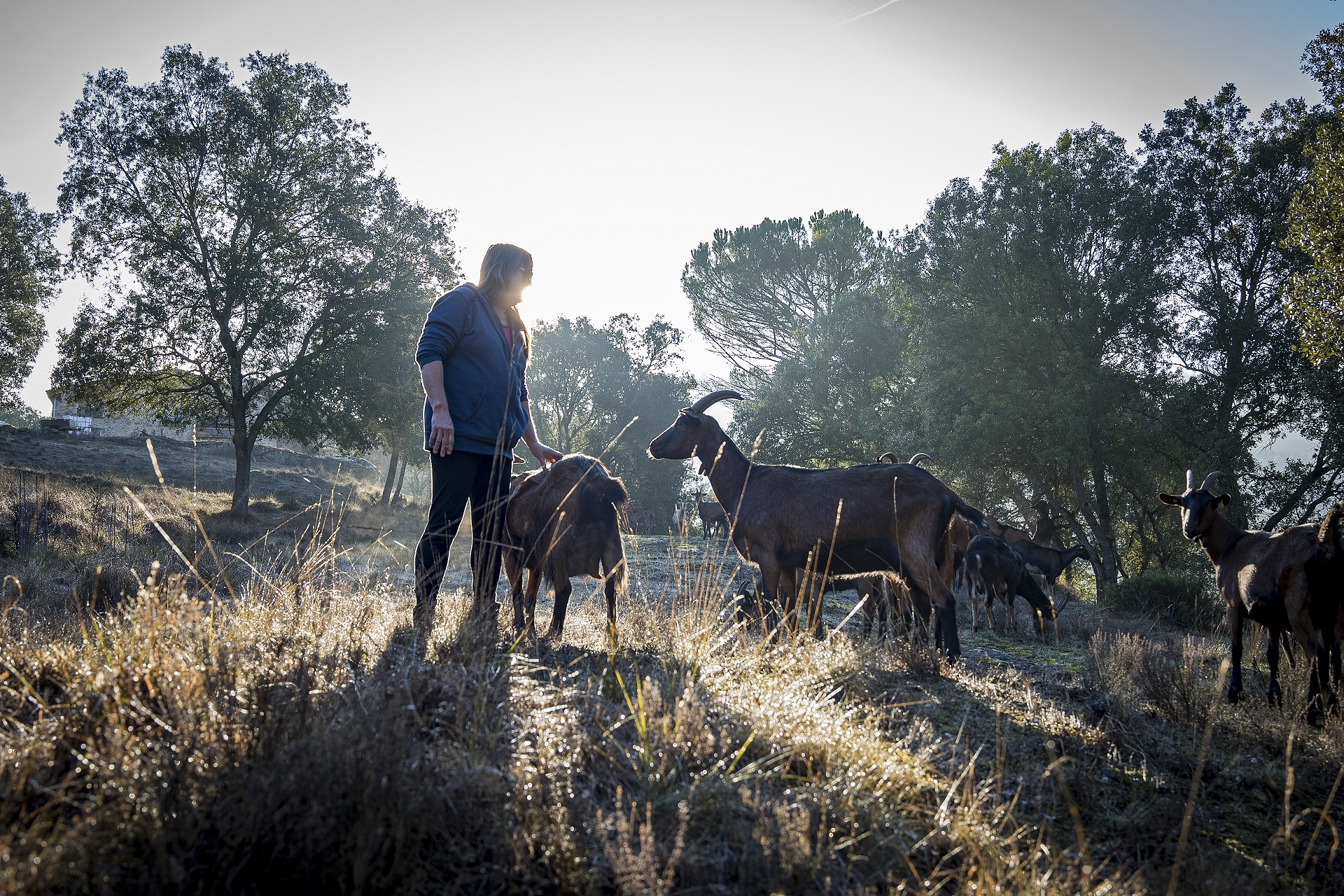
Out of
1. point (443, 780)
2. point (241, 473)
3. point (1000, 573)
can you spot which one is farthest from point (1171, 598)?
point (241, 473)

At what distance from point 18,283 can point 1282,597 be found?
3788cm

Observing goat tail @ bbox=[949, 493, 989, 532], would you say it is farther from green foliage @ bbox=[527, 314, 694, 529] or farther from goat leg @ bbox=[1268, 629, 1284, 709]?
green foliage @ bbox=[527, 314, 694, 529]

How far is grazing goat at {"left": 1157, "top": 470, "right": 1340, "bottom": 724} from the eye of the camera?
5195 millimetres

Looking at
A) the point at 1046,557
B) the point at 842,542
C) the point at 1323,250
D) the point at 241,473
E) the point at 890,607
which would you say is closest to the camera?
the point at 842,542

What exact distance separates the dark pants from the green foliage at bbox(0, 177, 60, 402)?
3015 cm

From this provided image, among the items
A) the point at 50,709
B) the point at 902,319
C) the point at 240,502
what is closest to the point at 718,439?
the point at 50,709

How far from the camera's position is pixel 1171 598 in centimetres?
1351

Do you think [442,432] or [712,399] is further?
[712,399]

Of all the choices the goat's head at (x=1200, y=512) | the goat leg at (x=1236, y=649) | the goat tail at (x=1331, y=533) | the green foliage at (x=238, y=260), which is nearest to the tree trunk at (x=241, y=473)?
the green foliage at (x=238, y=260)

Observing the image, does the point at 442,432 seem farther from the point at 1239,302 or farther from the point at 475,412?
the point at 1239,302

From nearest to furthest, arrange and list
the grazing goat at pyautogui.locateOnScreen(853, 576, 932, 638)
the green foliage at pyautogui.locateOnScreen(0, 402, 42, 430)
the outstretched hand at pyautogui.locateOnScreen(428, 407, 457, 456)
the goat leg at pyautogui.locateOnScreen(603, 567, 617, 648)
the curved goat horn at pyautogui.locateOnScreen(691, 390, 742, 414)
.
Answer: the outstretched hand at pyautogui.locateOnScreen(428, 407, 457, 456)
the goat leg at pyautogui.locateOnScreen(603, 567, 617, 648)
the grazing goat at pyautogui.locateOnScreen(853, 576, 932, 638)
the curved goat horn at pyautogui.locateOnScreen(691, 390, 742, 414)
the green foliage at pyautogui.locateOnScreen(0, 402, 42, 430)

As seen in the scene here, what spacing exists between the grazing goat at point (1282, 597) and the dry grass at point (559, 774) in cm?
172

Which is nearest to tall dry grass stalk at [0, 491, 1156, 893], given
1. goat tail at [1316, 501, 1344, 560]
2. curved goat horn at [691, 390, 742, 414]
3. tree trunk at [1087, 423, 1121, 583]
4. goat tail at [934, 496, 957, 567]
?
goat tail at [934, 496, 957, 567]

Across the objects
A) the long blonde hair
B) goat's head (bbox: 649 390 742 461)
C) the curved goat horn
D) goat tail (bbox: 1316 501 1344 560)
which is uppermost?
the long blonde hair
